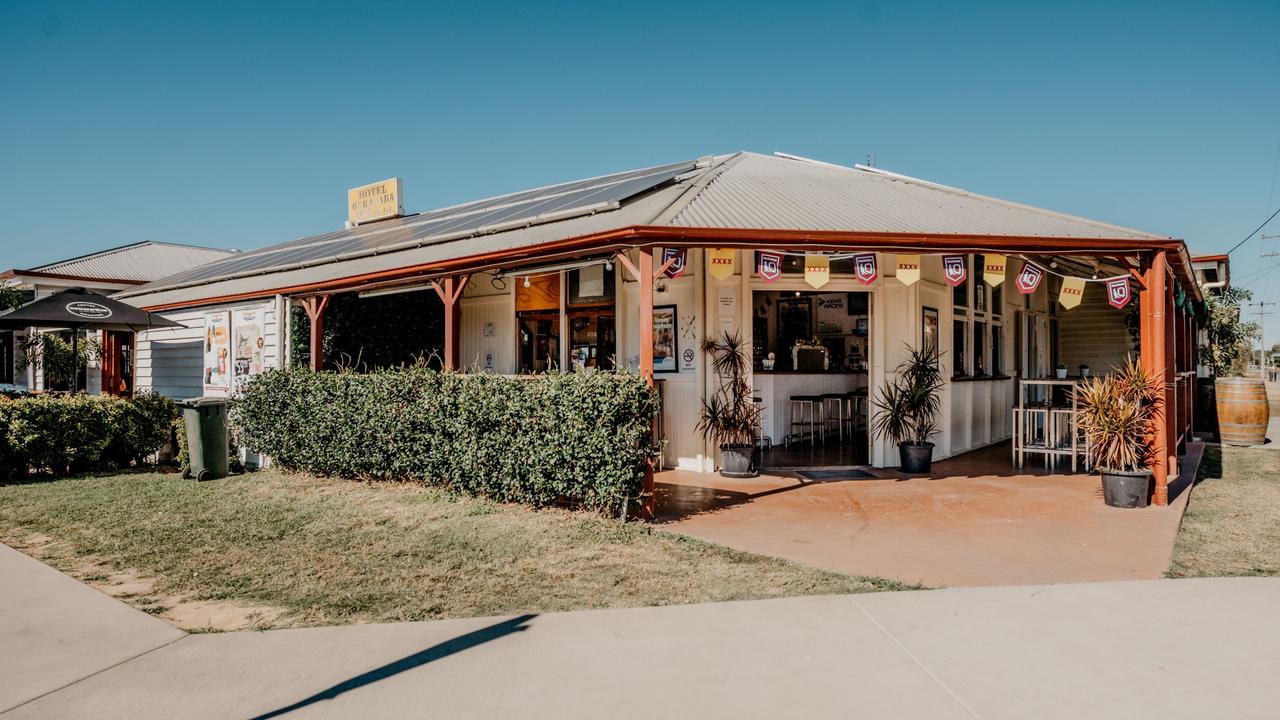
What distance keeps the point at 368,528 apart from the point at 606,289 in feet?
17.2

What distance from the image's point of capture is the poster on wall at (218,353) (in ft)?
39.9

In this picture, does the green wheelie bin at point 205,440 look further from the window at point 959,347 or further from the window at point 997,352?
the window at point 997,352

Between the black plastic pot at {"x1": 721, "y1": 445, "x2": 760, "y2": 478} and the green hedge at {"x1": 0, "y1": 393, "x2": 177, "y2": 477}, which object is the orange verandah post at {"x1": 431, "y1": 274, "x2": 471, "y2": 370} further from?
the green hedge at {"x1": 0, "y1": 393, "x2": 177, "y2": 477}

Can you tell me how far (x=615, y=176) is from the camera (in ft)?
42.5

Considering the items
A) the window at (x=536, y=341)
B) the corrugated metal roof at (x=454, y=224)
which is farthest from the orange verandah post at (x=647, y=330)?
the window at (x=536, y=341)

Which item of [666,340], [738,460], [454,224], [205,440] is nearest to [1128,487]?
[738,460]

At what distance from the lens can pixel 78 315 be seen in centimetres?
1084

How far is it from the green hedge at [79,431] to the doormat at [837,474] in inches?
364

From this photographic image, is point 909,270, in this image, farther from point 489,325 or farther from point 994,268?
point 489,325

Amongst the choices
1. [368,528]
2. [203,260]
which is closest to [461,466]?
[368,528]

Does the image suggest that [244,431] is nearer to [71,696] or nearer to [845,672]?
[71,696]

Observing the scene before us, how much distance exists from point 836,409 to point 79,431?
11384 mm

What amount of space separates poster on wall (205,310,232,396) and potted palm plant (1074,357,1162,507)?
11.8 metres

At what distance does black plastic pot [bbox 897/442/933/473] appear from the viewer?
30.7 feet
